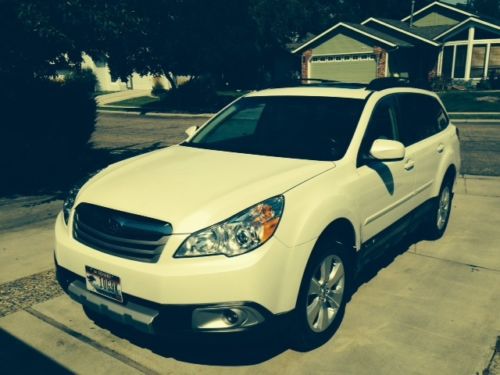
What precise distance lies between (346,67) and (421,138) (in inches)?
1193

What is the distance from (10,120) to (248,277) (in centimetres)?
730

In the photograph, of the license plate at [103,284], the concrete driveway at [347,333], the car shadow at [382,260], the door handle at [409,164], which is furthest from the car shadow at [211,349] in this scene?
the door handle at [409,164]

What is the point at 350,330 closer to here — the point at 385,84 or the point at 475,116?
the point at 385,84

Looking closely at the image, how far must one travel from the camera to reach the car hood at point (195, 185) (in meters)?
3.05

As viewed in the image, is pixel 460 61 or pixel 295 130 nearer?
pixel 295 130

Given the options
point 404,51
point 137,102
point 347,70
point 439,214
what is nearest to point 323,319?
point 439,214

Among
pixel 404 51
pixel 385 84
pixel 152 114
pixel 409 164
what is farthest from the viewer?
pixel 404 51

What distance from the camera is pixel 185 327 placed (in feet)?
9.70

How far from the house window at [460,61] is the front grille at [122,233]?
35.2 meters

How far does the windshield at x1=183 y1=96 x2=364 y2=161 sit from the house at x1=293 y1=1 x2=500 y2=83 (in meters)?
29.6

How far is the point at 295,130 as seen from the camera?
14.2 ft

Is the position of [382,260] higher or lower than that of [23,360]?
lower

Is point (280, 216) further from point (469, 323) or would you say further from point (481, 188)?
point (481, 188)

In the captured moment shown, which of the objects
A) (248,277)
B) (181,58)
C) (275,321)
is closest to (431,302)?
(275,321)
